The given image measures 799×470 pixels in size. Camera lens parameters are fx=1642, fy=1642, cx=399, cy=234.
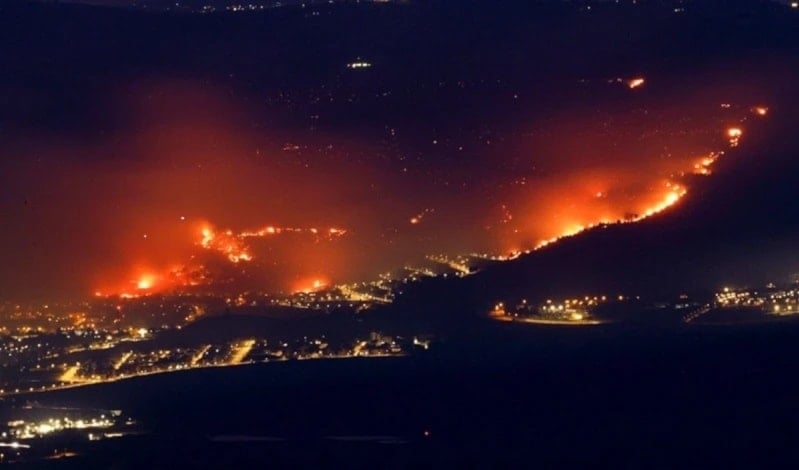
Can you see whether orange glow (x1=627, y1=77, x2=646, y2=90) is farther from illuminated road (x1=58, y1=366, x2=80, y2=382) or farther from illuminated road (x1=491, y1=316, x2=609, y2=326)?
illuminated road (x1=58, y1=366, x2=80, y2=382)

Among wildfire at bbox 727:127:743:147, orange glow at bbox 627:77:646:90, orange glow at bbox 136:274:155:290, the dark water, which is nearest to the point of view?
the dark water

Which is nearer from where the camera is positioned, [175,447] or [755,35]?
[175,447]

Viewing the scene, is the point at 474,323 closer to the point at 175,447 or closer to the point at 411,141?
the point at 175,447

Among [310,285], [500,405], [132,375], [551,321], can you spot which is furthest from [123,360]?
[500,405]

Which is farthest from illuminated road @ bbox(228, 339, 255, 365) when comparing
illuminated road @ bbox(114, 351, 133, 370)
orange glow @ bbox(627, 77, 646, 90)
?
orange glow @ bbox(627, 77, 646, 90)

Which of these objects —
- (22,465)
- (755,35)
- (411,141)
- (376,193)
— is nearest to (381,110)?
(411,141)

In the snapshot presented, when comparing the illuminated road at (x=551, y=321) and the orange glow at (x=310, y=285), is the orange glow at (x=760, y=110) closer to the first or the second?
the orange glow at (x=310, y=285)

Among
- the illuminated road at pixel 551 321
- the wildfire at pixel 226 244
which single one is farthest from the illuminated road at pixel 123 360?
the wildfire at pixel 226 244
